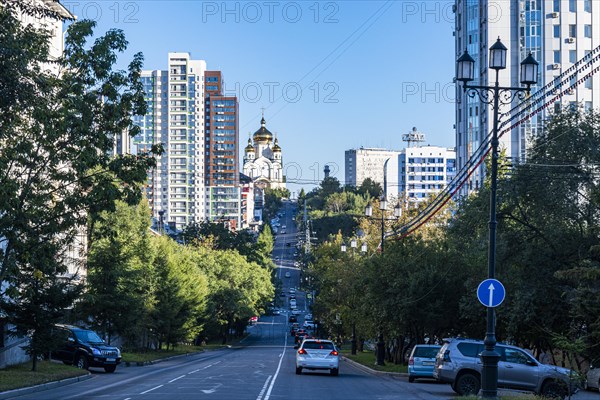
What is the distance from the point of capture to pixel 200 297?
241 ft

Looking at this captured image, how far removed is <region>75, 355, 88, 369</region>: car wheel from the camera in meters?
41.5

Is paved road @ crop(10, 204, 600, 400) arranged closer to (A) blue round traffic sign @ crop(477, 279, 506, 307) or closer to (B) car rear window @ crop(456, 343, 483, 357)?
(B) car rear window @ crop(456, 343, 483, 357)

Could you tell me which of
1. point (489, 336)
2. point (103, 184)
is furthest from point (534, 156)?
point (103, 184)

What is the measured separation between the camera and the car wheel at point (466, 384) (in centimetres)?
2888

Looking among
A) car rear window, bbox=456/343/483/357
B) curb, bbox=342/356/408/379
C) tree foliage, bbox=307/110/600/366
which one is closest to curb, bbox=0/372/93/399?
car rear window, bbox=456/343/483/357

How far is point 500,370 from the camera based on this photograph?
94.8 ft

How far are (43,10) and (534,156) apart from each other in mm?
20101

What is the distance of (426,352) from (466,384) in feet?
26.4

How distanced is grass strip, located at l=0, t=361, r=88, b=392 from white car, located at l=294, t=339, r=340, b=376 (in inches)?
346

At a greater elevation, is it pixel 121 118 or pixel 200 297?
pixel 121 118

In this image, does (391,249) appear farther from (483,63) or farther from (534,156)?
(483,63)

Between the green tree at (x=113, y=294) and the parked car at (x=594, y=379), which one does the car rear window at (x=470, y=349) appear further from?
the green tree at (x=113, y=294)

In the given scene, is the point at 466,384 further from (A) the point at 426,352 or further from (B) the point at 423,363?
(A) the point at 426,352

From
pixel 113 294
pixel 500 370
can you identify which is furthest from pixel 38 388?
pixel 113 294
